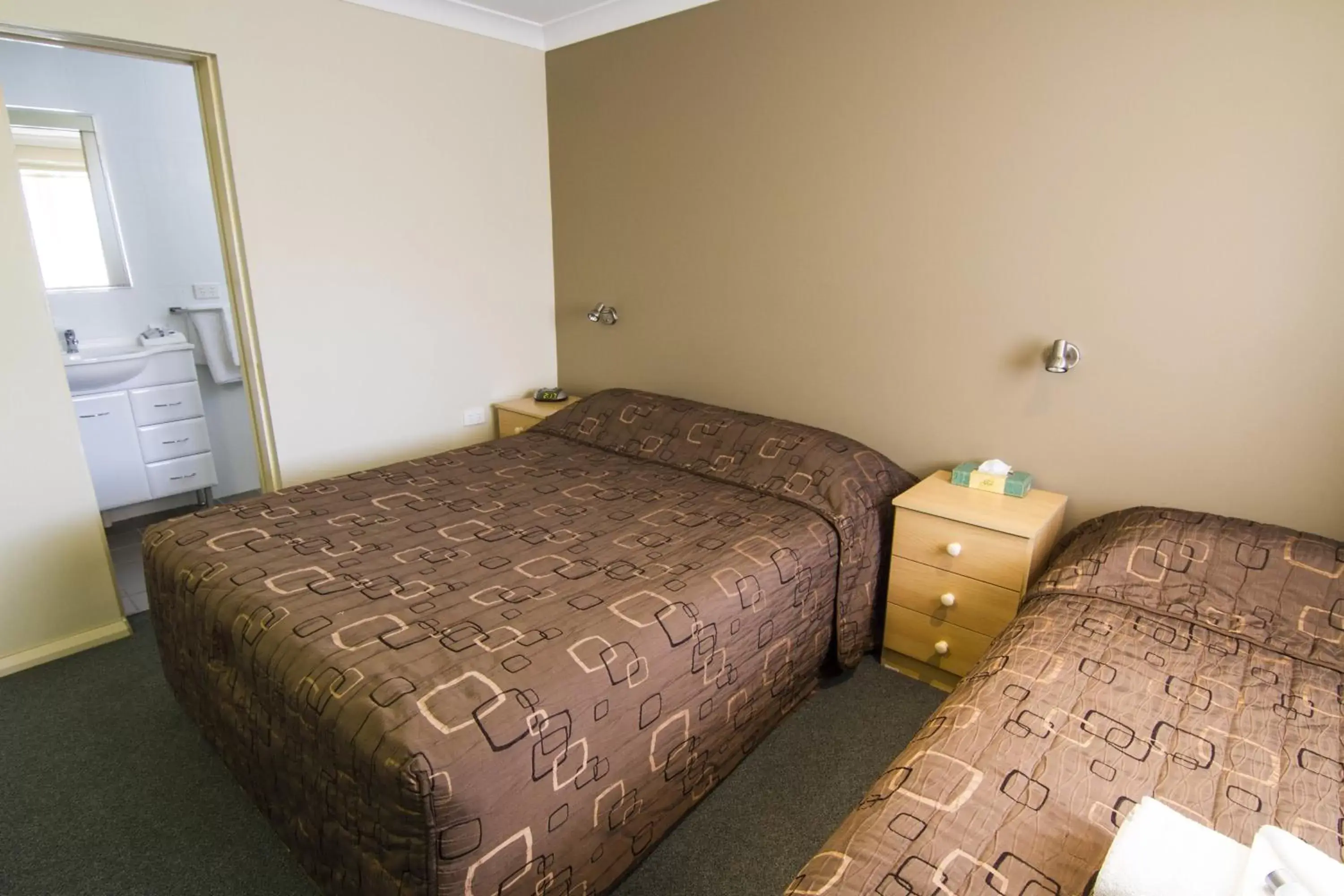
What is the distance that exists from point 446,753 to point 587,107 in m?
3.03

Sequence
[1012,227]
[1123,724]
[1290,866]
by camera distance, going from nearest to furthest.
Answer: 1. [1290,866]
2. [1123,724]
3. [1012,227]

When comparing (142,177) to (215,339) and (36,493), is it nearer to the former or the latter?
(215,339)

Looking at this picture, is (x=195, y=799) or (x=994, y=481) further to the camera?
(x=994, y=481)

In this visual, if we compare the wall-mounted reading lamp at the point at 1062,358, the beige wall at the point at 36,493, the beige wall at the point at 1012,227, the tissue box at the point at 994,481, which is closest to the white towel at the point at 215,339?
the beige wall at the point at 36,493

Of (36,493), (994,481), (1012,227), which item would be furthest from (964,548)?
(36,493)

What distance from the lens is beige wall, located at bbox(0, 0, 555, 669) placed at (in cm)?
236

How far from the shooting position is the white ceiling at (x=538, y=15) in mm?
2887

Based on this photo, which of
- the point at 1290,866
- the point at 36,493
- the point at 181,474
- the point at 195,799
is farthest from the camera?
the point at 181,474

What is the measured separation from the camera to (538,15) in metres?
3.17

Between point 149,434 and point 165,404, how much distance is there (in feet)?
0.57

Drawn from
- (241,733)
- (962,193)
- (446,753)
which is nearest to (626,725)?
(446,753)

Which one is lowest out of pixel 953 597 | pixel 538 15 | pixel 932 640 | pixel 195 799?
pixel 195 799

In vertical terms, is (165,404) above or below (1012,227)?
below

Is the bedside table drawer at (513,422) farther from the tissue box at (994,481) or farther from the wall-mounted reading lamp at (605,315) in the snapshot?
the tissue box at (994,481)
